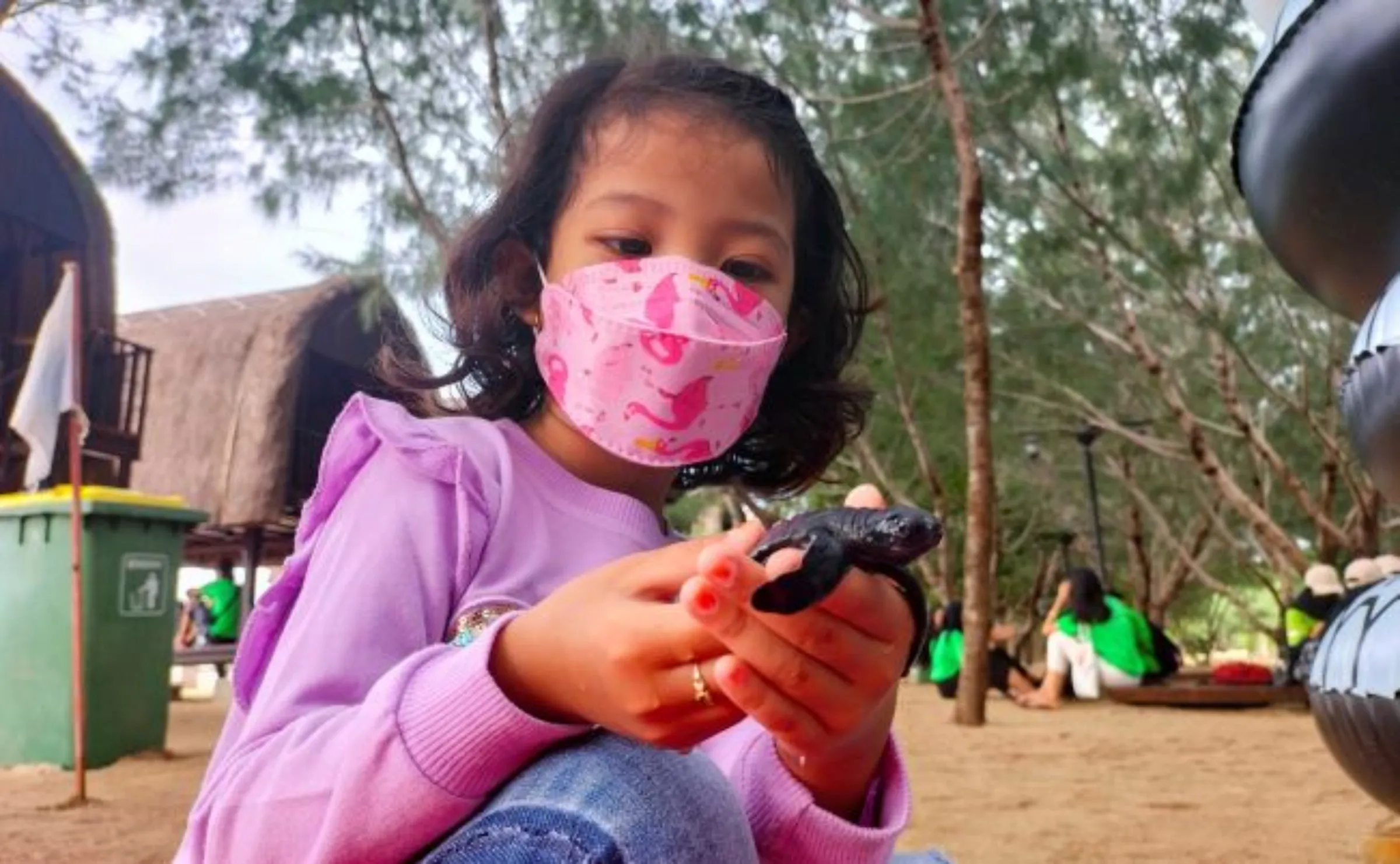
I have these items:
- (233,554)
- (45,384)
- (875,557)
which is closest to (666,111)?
Answer: (875,557)

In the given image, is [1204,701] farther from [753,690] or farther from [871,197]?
[753,690]

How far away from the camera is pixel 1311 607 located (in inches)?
257

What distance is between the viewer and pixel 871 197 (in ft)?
25.9

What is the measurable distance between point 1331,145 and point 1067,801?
2216 mm

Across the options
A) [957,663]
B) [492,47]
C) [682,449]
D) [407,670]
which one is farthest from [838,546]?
[957,663]

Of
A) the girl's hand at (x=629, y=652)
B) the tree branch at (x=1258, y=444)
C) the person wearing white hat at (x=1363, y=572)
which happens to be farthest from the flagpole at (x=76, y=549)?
the tree branch at (x=1258, y=444)

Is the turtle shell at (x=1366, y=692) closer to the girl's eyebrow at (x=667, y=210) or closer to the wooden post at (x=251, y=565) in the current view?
the girl's eyebrow at (x=667, y=210)

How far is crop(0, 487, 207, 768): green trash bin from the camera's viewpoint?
13.3ft

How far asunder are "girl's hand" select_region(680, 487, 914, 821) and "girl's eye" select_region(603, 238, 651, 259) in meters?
0.39

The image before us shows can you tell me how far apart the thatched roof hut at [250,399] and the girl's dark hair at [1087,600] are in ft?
16.5

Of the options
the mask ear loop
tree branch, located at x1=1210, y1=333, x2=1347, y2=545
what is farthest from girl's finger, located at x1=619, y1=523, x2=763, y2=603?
tree branch, located at x1=1210, y1=333, x2=1347, y2=545

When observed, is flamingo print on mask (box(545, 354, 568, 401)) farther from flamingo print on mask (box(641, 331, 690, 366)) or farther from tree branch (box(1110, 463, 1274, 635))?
tree branch (box(1110, 463, 1274, 635))

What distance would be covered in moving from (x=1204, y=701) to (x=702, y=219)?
21.6 ft

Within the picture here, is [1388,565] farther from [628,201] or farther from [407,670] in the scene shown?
[407,670]
